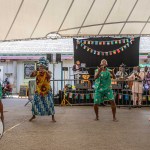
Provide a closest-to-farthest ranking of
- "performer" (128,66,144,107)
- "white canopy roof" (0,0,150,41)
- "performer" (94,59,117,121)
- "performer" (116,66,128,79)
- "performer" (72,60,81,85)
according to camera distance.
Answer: "performer" (94,59,117,121)
"performer" (128,66,144,107)
"white canopy roof" (0,0,150,41)
"performer" (116,66,128,79)
"performer" (72,60,81,85)

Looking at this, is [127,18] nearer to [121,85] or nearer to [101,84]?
[121,85]

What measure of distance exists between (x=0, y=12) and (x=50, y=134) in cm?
790

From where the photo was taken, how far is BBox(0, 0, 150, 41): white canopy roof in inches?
517

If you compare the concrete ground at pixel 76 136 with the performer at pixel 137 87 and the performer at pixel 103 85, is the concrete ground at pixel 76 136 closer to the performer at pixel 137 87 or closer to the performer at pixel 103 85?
the performer at pixel 103 85

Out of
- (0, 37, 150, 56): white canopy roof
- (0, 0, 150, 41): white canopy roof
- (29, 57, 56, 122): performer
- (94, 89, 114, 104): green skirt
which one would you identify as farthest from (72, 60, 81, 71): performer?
(29, 57, 56, 122): performer

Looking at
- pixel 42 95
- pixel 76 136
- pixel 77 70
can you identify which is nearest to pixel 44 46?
pixel 77 70

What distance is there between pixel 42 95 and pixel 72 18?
6.82 metres

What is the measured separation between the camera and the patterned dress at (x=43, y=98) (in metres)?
8.02

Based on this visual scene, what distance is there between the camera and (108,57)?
1587 centimetres

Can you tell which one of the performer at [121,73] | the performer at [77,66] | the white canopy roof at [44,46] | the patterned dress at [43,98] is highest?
the white canopy roof at [44,46]

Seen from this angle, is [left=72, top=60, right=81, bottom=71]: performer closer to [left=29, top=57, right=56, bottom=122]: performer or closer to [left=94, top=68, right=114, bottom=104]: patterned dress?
[left=94, top=68, right=114, bottom=104]: patterned dress

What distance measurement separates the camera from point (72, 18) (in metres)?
14.2

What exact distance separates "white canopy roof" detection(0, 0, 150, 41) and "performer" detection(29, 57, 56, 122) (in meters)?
5.24

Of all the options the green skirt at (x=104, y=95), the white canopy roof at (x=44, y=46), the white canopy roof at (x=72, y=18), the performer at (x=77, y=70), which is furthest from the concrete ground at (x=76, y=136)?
the white canopy roof at (x=44, y=46)
